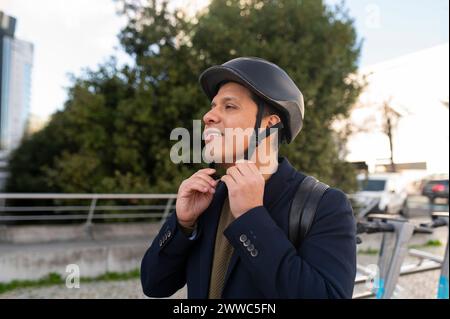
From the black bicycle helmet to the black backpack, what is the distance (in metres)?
0.26

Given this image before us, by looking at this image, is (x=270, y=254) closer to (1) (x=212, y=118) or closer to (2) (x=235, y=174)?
(2) (x=235, y=174)

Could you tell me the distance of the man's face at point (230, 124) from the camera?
1.18 metres

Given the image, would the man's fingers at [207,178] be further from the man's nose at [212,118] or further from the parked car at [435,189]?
the parked car at [435,189]

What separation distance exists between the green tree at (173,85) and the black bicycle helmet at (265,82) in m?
5.99

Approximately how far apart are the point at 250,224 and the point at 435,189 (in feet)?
48.9

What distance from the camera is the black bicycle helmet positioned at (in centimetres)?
119

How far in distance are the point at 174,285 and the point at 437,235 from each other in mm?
9845

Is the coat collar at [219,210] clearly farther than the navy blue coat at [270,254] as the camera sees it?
Yes

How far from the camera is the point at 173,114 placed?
7.64 meters

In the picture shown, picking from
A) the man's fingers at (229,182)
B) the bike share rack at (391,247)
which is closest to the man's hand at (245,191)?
the man's fingers at (229,182)

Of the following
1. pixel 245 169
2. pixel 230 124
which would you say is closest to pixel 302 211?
pixel 245 169

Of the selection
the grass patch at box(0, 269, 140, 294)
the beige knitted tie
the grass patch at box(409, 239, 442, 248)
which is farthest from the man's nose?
the grass patch at box(409, 239, 442, 248)

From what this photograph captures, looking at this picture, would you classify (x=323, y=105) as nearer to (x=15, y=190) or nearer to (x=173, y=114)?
(x=173, y=114)

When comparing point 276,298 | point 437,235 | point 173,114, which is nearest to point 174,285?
point 276,298
